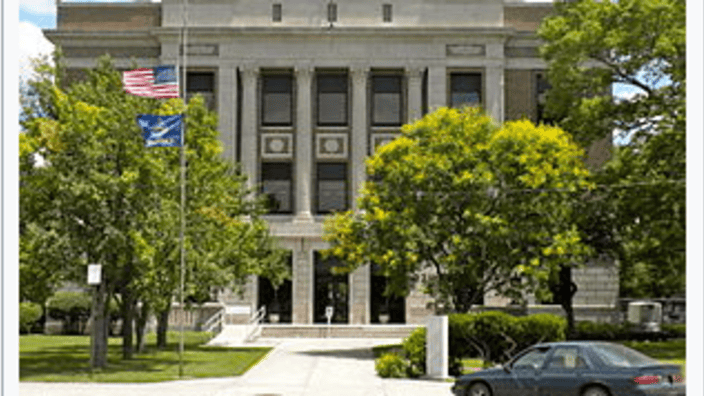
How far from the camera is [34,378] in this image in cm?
2456

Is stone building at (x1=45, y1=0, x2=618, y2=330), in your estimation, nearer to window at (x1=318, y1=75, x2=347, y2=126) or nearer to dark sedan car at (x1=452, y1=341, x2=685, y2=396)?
window at (x1=318, y1=75, x2=347, y2=126)

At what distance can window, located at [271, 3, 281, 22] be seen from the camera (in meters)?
55.9

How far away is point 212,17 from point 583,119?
89.0 ft

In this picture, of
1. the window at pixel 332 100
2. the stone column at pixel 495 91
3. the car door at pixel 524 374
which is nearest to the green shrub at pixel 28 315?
the window at pixel 332 100

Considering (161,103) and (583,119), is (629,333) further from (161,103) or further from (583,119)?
(161,103)

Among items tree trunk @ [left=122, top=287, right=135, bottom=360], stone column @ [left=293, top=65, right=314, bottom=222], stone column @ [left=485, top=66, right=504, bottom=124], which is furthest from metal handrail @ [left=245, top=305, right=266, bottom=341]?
stone column @ [left=485, top=66, right=504, bottom=124]

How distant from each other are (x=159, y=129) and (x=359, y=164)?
94.8 feet

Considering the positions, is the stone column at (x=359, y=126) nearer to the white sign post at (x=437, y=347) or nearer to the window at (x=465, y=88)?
the window at (x=465, y=88)

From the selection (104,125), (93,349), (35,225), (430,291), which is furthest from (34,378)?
(430,291)

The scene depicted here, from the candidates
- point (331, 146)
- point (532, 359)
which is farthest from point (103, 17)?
point (532, 359)

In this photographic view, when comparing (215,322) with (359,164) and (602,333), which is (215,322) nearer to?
(359,164)

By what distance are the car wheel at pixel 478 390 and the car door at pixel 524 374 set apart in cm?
26

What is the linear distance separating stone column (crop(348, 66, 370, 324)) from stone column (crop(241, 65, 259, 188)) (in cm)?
569

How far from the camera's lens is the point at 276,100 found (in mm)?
55812
